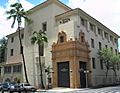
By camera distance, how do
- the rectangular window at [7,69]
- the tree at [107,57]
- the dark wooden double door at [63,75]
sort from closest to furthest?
the dark wooden double door at [63,75], the tree at [107,57], the rectangular window at [7,69]

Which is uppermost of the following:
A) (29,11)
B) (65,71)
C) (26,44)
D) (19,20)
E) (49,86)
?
(29,11)

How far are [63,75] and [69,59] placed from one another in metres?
3.54

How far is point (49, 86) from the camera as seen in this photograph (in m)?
42.8

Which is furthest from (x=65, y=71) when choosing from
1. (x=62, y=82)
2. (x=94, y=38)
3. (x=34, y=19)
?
(x=34, y=19)

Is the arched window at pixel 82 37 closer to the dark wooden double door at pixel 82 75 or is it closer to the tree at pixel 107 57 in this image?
the dark wooden double door at pixel 82 75

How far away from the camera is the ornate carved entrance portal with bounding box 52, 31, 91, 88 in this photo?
39812mm

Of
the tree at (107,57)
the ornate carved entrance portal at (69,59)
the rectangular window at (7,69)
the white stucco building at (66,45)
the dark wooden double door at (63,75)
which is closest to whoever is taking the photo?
the ornate carved entrance portal at (69,59)

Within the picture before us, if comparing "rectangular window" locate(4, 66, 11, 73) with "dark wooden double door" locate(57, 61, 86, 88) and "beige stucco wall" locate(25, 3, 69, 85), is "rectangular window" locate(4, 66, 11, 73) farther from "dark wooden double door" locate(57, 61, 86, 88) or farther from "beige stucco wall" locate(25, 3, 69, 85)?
"dark wooden double door" locate(57, 61, 86, 88)

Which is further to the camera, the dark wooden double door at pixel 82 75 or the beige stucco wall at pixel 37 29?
the beige stucco wall at pixel 37 29

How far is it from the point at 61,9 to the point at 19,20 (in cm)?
975

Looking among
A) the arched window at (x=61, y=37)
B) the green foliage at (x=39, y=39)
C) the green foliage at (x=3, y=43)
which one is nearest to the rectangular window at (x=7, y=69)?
the green foliage at (x=3, y=43)

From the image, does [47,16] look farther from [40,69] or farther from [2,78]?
[2,78]

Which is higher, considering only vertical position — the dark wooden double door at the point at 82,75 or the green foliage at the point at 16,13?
the green foliage at the point at 16,13

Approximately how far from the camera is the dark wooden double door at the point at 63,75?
41.2m
